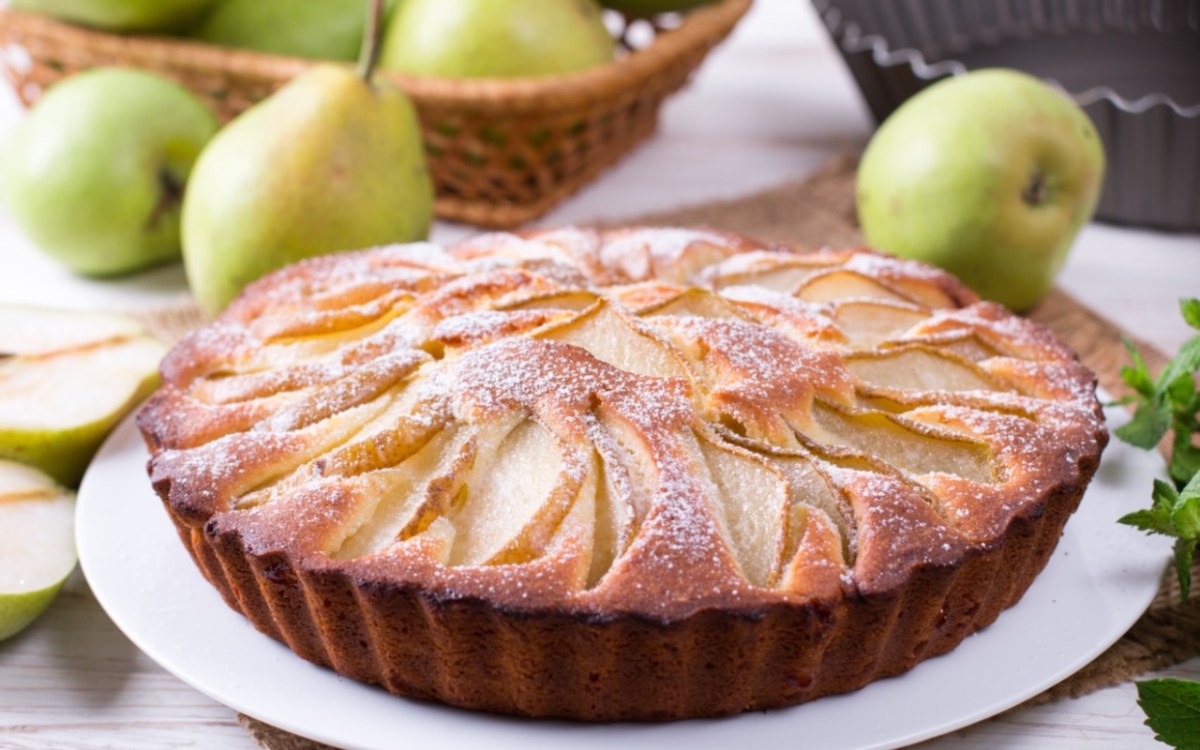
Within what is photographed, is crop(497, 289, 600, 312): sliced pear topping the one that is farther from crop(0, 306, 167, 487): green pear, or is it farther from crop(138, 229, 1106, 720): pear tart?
Answer: crop(0, 306, 167, 487): green pear

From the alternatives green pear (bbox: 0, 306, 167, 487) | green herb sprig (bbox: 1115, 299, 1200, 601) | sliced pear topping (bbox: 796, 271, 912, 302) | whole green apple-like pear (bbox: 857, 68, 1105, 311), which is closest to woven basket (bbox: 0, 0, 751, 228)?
whole green apple-like pear (bbox: 857, 68, 1105, 311)

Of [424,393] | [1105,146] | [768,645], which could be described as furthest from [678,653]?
[1105,146]

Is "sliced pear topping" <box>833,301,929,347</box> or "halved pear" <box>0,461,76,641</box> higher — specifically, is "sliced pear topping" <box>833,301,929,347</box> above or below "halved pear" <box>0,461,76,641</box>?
above

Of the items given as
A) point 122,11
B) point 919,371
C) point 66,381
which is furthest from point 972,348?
point 122,11

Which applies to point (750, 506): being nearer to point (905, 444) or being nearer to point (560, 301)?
point (905, 444)

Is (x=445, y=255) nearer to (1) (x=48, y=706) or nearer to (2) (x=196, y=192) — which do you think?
→ (2) (x=196, y=192)

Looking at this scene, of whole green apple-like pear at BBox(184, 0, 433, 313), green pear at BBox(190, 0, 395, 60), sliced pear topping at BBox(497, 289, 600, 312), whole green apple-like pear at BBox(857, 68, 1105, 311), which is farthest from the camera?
green pear at BBox(190, 0, 395, 60)

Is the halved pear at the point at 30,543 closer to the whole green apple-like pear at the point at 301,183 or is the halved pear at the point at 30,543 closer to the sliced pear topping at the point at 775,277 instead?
the whole green apple-like pear at the point at 301,183
